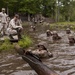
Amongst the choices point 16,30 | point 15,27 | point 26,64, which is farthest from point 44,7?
point 26,64

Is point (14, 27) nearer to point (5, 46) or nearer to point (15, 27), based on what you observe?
point (15, 27)

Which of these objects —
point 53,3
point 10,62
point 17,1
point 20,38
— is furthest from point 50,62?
point 53,3

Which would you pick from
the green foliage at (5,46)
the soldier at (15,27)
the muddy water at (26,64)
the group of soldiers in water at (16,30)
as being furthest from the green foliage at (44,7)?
the muddy water at (26,64)

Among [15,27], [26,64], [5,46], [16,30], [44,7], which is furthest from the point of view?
[44,7]

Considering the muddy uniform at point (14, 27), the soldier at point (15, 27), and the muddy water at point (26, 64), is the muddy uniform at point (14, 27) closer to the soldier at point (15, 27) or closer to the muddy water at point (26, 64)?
the soldier at point (15, 27)

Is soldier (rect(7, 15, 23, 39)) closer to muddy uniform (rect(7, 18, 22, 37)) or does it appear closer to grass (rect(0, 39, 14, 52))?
muddy uniform (rect(7, 18, 22, 37))

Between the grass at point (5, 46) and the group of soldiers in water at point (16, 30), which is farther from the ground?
the group of soldiers in water at point (16, 30)

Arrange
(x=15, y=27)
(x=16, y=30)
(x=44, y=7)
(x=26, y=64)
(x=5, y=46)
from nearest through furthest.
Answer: (x=26, y=64) < (x=5, y=46) < (x=15, y=27) < (x=16, y=30) < (x=44, y=7)

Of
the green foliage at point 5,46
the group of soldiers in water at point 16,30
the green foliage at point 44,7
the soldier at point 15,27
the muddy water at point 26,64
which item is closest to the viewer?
the muddy water at point 26,64

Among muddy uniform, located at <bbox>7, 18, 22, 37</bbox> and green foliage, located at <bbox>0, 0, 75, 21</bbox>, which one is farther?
green foliage, located at <bbox>0, 0, 75, 21</bbox>

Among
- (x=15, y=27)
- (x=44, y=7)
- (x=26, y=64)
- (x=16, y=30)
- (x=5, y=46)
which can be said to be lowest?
(x=26, y=64)

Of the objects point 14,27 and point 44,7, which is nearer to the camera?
point 14,27

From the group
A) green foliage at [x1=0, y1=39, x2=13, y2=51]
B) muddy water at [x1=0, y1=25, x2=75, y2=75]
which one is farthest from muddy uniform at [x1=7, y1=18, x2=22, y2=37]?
muddy water at [x1=0, y1=25, x2=75, y2=75]

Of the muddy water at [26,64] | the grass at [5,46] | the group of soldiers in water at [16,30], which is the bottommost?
the muddy water at [26,64]
